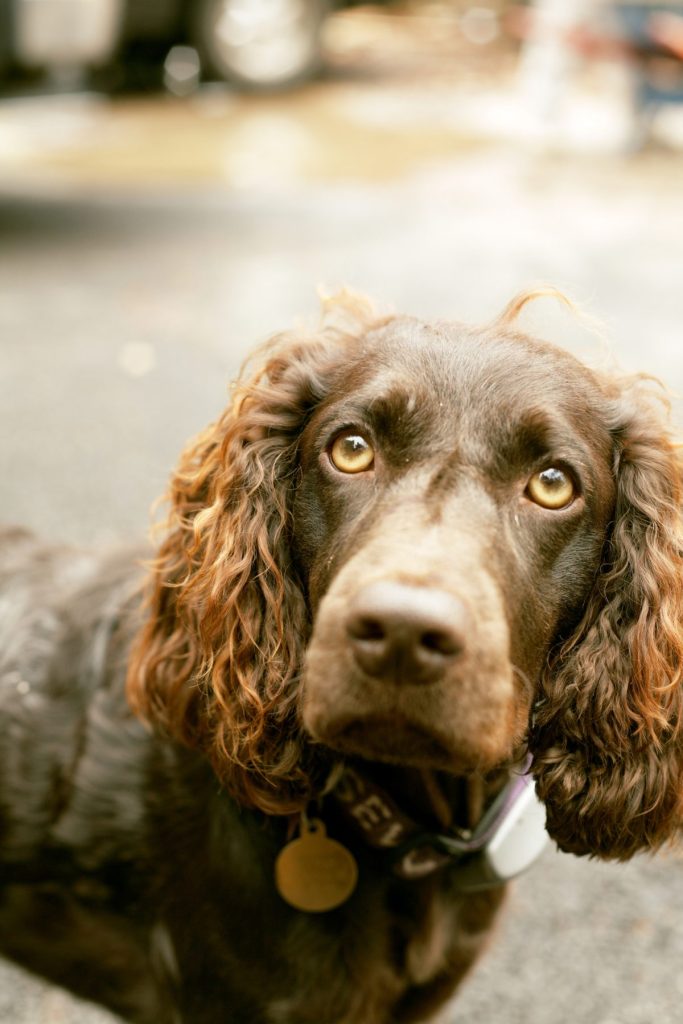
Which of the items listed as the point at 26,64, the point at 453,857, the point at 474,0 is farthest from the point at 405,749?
the point at 474,0

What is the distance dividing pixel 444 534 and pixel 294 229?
18.9 ft

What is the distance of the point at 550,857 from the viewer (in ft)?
10.0

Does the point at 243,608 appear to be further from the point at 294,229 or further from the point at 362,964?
the point at 294,229

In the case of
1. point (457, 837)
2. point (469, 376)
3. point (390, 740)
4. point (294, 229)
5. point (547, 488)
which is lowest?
point (294, 229)

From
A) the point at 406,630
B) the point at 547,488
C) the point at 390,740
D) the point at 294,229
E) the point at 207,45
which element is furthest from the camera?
the point at 207,45

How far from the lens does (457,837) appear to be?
7.02 ft

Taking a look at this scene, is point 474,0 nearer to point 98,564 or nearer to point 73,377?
point 73,377

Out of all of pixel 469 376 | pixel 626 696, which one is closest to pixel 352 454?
pixel 469 376

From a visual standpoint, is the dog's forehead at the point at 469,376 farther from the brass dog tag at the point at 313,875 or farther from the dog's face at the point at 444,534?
the brass dog tag at the point at 313,875

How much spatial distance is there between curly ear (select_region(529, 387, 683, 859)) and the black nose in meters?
0.52

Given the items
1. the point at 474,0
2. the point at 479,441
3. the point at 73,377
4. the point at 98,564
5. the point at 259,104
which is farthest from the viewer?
the point at 474,0

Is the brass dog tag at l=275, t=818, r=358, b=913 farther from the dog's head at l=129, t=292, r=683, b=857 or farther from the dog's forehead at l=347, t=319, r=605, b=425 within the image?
the dog's forehead at l=347, t=319, r=605, b=425

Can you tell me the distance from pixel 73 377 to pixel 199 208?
259 centimetres

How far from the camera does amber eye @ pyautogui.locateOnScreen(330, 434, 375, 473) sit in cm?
197
